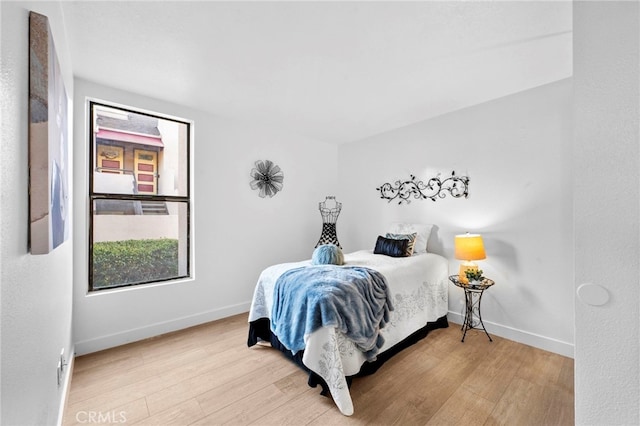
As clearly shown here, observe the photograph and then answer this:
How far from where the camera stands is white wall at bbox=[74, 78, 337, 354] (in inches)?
95.9

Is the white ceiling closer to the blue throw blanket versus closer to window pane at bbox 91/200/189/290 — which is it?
window pane at bbox 91/200/189/290

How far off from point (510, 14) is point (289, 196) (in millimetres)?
3055

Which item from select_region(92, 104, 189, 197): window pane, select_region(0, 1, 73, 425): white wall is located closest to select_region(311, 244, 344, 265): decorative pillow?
select_region(92, 104, 189, 197): window pane

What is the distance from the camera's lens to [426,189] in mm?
3412

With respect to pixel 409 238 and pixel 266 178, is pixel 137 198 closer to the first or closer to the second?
pixel 266 178

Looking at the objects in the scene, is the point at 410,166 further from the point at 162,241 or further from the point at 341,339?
the point at 162,241

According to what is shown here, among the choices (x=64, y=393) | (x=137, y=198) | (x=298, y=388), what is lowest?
(x=298, y=388)

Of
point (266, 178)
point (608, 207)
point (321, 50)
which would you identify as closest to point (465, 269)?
point (608, 207)

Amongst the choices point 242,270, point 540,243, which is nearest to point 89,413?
point 242,270

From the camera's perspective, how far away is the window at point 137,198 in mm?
2584

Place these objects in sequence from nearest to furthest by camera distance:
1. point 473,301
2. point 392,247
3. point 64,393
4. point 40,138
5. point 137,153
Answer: point 40,138
point 64,393
point 137,153
point 473,301
point 392,247

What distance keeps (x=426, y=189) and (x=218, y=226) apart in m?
2.70

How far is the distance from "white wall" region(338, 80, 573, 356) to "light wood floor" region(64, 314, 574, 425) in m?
0.40

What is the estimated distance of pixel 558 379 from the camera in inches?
79.4
